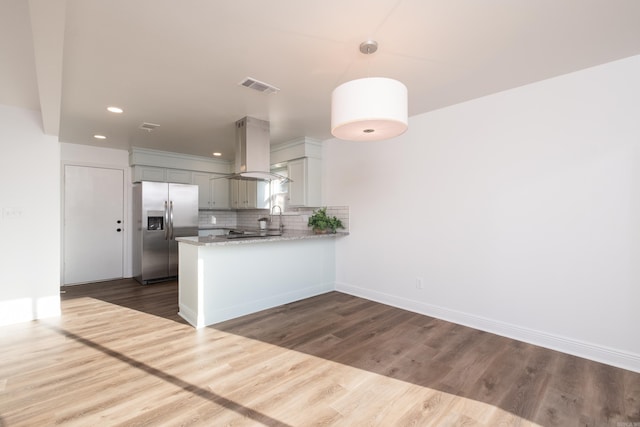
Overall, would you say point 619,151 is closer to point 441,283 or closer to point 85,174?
point 441,283

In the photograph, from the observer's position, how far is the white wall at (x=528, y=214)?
7.57ft

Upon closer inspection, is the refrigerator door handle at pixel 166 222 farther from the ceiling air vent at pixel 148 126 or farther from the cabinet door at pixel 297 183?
the cabinet door at pixel 297 183

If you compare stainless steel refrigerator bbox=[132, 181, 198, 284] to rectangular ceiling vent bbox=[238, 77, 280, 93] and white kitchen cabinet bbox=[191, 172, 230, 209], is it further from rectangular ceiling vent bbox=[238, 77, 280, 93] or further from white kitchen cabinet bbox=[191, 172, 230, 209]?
rectangular ceiling vent bbox=[238, 77, 280, 93]

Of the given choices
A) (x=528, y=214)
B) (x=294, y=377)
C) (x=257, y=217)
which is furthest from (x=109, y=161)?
(x=528, y=214)

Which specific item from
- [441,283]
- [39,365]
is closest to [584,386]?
[441,283]

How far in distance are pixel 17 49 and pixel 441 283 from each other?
14.3 ft

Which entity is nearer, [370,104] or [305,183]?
[370,104]

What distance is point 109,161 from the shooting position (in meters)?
5.17

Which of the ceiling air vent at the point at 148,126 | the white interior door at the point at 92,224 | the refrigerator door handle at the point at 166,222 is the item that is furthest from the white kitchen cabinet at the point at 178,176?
the ceiling air vent at the point at 148,126

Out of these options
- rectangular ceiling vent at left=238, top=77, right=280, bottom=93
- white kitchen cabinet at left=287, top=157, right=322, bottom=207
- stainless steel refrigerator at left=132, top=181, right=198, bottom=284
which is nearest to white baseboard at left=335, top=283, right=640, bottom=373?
white kitchen cabinet at left=287, top=157, right=322, bottom=207

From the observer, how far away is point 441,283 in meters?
3.33

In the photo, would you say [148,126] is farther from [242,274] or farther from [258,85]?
[242,274]

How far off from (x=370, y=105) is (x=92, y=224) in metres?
5.54

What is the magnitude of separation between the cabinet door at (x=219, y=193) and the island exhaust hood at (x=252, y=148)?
109 inches
